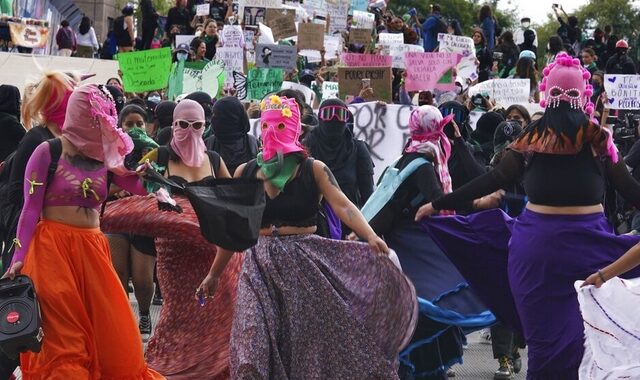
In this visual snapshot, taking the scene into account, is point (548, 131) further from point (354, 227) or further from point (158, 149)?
point (158, 149)

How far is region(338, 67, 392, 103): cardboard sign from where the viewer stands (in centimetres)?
1442

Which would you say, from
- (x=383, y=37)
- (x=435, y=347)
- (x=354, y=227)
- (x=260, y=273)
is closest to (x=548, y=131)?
(x=354, y=227)

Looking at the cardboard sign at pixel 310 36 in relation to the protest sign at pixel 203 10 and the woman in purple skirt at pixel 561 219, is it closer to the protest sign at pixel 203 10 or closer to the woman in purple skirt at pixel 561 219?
Result: the protest sign at pixel 203 10

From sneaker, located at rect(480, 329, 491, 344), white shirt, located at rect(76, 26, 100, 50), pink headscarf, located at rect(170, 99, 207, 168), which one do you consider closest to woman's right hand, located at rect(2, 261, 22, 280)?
pink headscarf, located at rect(170, 99, 207, 168)

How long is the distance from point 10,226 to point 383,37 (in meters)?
13.0

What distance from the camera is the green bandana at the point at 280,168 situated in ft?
22.1

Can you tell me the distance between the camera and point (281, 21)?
1814cm

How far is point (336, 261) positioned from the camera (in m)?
6.71

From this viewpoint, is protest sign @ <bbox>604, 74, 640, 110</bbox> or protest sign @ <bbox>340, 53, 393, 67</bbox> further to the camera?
protest sign @ <bbox>340, 53, 393, 67</bbox>

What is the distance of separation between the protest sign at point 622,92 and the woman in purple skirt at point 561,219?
30.7 ft

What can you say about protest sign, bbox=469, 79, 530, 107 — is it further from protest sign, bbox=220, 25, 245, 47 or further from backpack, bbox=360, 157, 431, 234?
backpack, bbox=360, 157, 431, 234

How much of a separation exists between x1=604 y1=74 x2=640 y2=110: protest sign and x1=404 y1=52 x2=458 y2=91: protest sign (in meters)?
1.81

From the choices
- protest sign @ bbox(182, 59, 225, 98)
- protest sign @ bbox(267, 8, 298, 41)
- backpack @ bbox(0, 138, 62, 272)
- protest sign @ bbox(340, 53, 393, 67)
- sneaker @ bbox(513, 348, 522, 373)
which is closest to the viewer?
backpack @ bbox(0, 138, 62, 272)

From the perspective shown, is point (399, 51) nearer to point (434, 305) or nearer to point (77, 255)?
point (434, 305)
